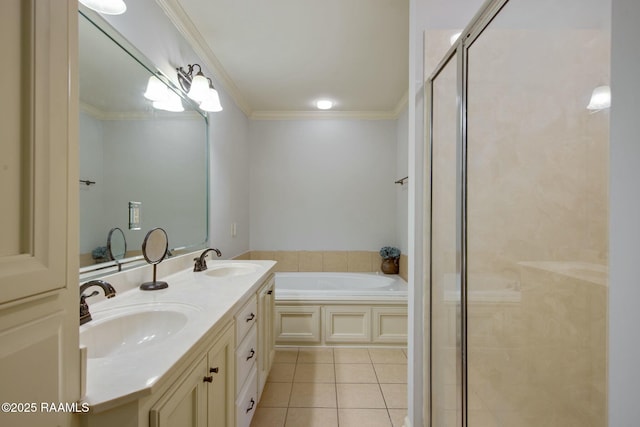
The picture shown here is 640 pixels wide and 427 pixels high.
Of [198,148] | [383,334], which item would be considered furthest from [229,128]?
[383,334]

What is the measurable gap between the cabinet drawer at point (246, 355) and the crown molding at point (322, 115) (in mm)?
2543

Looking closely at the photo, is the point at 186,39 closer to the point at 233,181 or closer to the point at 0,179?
the point at 233,181

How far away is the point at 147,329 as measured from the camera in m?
1.07

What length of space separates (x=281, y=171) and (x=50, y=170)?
9.91ft

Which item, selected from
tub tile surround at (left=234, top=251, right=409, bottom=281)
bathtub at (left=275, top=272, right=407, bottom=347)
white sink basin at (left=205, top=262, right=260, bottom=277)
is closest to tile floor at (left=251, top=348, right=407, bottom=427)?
bathtub at (left=275, top=272, right=407, bottom=347)

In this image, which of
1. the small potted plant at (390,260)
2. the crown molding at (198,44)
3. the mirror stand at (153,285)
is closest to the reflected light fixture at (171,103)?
the crown molding at (198,44)

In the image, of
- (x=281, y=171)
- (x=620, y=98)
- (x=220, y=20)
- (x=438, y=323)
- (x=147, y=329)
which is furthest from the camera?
(x=281, y=171)

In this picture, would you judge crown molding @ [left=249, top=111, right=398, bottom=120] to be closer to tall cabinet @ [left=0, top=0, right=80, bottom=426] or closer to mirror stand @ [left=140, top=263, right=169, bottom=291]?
mirror stand @ [left=140, top=263, right=169, bottom=291]

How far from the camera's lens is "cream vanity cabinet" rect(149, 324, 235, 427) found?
71 cm

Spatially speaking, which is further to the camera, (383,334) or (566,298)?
(383,334)

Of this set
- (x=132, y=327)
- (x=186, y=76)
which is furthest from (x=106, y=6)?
(x=132, y=327)

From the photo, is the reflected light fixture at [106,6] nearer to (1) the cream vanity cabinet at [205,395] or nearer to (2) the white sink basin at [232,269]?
(1) the cream vanity cabinet at [205,395]

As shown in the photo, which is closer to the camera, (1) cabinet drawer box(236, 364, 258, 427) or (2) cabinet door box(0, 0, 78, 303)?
(2) cabinet door box(0, 0, 78, 303)

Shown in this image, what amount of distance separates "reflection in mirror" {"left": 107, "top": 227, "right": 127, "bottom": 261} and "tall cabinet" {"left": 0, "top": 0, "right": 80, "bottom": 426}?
0.82 metres
